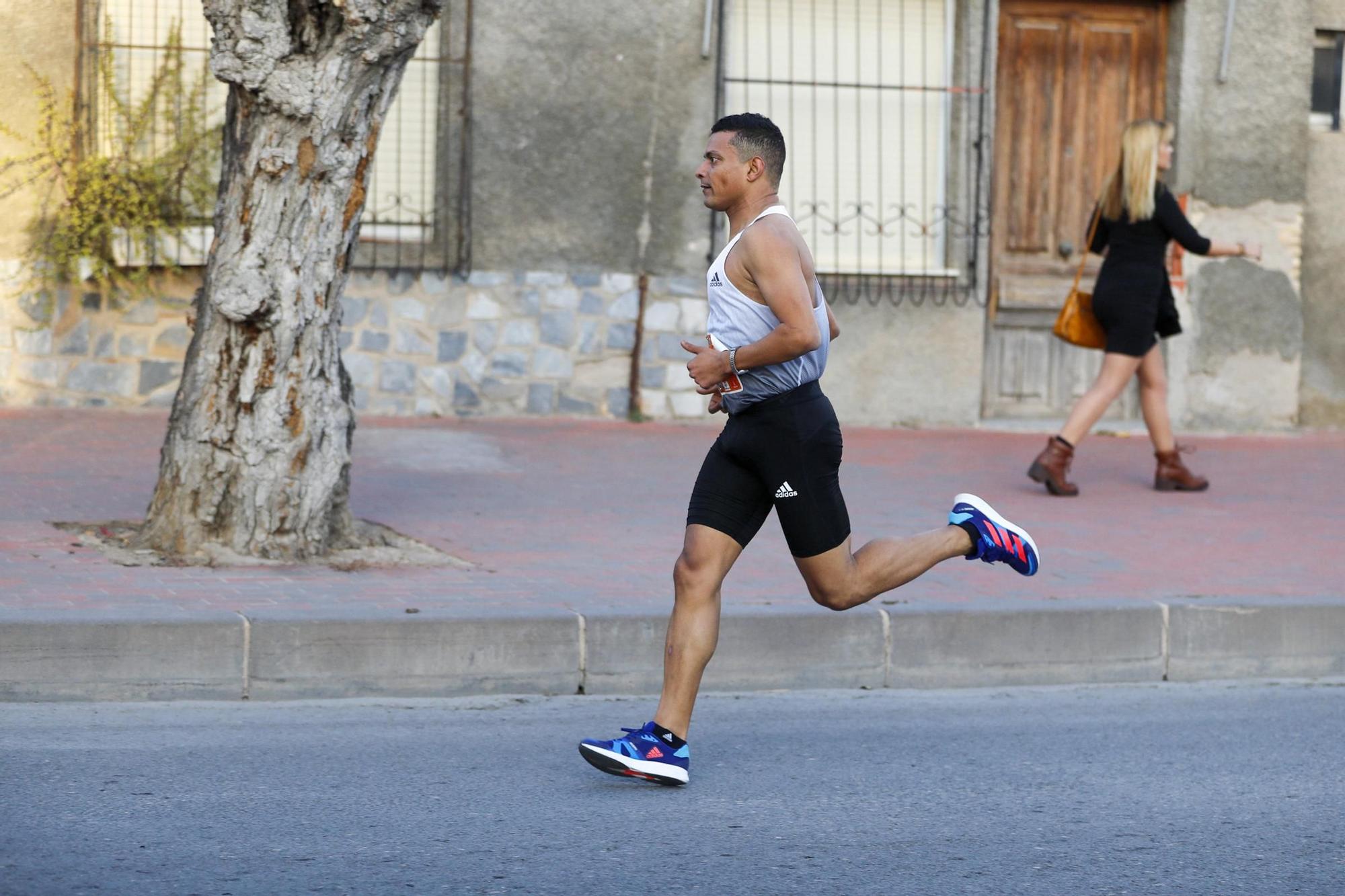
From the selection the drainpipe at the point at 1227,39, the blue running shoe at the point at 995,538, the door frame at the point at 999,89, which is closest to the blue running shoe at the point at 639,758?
the blue running shoe at the point at 995,538

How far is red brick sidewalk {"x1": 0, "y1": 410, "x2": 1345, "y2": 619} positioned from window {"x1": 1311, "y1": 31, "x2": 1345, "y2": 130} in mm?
2289

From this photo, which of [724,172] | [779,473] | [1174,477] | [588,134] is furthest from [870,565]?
[588,134]

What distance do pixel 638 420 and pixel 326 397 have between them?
4.81 m

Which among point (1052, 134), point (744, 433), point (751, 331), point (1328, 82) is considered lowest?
point (744, 433)

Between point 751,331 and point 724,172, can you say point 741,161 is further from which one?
point 751,331

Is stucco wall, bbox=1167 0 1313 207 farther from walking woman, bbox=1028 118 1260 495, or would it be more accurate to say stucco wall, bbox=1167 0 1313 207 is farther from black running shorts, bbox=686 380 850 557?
black running shorts, bbox=686 380 850 557

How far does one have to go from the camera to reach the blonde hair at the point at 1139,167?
881 centimetres

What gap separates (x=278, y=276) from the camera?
6.50 meters

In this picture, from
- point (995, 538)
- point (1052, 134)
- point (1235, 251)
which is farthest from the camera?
point (1052, 134)

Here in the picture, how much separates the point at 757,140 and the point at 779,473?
34.6 inches

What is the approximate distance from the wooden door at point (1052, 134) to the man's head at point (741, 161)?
7533 millimetres

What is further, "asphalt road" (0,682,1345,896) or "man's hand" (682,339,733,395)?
"man's hand" (682,339,733,395)

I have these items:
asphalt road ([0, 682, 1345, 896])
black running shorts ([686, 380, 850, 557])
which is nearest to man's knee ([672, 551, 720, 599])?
black running shorts ([686, 380, 850, 557])

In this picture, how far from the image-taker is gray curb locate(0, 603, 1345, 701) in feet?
17.9
